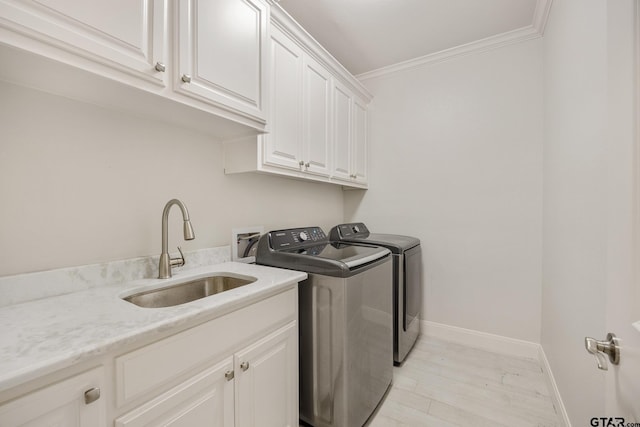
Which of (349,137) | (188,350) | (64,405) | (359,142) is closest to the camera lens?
(64,405)

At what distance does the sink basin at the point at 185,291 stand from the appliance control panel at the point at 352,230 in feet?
3.84

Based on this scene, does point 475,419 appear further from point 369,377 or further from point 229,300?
point 229,300

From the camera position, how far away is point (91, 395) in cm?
65

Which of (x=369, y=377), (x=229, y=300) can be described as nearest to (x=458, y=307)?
(x=369, y=377)

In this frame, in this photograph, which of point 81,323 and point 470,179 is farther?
point 470,179

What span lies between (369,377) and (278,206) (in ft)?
4.22

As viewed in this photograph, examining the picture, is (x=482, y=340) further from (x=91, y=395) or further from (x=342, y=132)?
(x=91, y=395)

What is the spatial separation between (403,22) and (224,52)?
60.0 inches

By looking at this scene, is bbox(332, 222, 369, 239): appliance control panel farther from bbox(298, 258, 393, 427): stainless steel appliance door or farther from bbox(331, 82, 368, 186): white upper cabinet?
bbox(298, 258, 393, 427): stainless steel appliance door

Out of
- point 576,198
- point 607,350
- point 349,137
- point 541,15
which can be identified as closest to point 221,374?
point 607,350

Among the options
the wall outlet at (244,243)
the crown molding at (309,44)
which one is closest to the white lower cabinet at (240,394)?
the wall outlet at (244,243)

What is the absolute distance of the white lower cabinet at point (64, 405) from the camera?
0.55m

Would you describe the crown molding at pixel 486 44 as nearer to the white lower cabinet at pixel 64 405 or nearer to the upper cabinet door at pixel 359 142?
the upper cabinet door at pixel 359 142

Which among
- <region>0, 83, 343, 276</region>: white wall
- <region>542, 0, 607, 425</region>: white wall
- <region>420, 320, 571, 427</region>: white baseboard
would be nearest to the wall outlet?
<region>0, 83, 343, 276</region>: white wall
